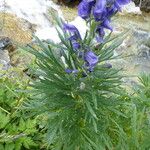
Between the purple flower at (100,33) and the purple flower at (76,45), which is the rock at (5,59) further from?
the purple flower at (100,33)

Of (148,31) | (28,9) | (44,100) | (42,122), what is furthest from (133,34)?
(44,100)

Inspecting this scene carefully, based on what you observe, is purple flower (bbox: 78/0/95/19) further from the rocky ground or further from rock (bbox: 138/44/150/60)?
rock (bbox: 138/44/150/60)

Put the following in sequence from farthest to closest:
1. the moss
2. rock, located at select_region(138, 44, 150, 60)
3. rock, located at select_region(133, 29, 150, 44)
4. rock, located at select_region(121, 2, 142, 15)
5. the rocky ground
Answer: rock, located at select_region(121, 2, 142, 15) < rock, located at select_region(133, 29, 150, 44) < rock, located at select_region(138, 44, 150, 60) < the moss < the rocky ground

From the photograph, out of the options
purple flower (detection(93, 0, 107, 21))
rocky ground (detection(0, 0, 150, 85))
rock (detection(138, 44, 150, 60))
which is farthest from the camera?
rock (detection(138, 44, 150, 60))

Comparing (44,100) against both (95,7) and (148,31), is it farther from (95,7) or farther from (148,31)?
(148,31)

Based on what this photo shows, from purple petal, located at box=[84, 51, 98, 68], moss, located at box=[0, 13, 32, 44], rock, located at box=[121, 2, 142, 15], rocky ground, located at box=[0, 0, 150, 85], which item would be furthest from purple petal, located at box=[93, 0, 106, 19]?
rock, located at box=[121, 2, 142, 15]

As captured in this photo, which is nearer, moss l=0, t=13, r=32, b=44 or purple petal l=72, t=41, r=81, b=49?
purple petal l=72, t=41, r=81, b=49

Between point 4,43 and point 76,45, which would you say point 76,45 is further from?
point 4,43
